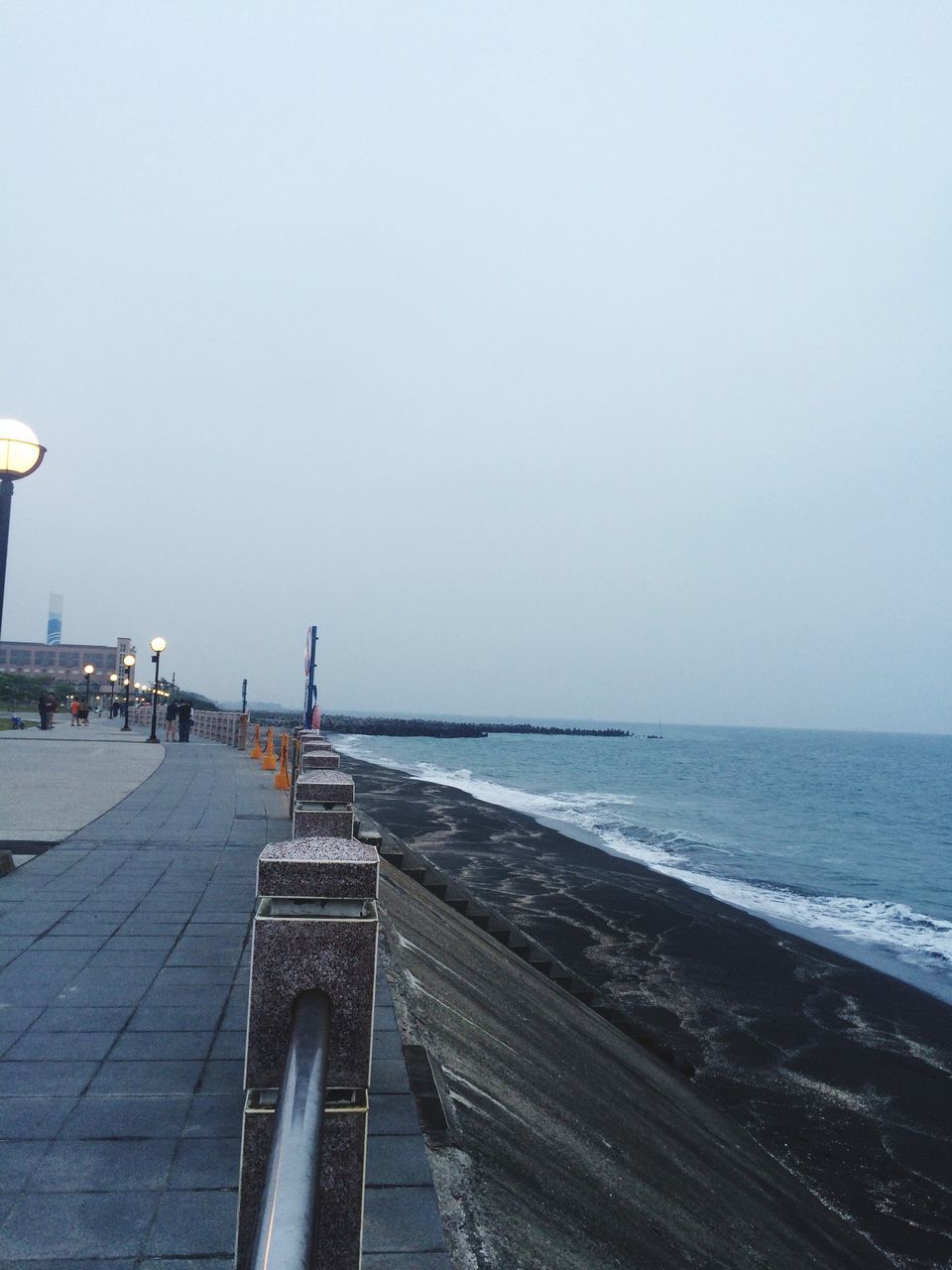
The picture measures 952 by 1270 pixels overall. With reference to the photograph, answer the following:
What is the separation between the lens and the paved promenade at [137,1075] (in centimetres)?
285

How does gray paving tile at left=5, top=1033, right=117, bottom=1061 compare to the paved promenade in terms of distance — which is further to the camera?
Answer: gray paving tile at left=5, top=1033, right=117, bottom=1061

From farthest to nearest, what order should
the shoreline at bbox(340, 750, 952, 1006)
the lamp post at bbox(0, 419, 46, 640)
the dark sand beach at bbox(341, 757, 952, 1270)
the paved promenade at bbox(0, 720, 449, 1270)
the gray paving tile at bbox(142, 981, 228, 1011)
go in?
the shoreline at bbox(340, 750, 952, 1006) → the dark sand beach at bbox(341, 757, 952, 1270) → the lamp post at bbox(0, 419, 46, 640) → the gray paving tile at bbox(142, 981, 228, 1011) → the paved promenade at bbox(0, 720, 449, 1270)

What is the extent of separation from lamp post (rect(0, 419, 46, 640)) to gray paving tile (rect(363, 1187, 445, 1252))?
597 centimetres

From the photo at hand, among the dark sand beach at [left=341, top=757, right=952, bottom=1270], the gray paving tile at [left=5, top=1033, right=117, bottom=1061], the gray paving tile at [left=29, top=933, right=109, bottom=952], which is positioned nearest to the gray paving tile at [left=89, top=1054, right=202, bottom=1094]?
the gray paving tile at [left=5, top=1033, right=117, bottom=1061]

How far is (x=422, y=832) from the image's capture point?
86.5ft

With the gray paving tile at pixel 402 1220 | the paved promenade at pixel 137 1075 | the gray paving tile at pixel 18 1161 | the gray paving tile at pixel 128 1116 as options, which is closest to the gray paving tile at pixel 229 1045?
the paved promenade at pixel 137 1075

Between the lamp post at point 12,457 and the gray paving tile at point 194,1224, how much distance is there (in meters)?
5.55

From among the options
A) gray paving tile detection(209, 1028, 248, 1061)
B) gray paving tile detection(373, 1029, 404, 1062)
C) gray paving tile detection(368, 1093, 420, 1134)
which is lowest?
gray paving tile detection(209, 1028, 248, 1061)

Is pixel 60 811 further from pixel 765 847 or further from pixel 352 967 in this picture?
pixel 765 847

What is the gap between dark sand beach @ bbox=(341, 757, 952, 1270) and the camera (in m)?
8.34

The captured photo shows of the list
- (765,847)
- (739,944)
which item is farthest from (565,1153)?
(765,847)

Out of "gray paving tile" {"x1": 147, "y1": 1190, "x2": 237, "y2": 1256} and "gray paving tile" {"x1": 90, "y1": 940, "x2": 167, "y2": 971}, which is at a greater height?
"gray paving tile" {"x1": 147, "y1": 1190, "x2": 237, "y2": 1256}

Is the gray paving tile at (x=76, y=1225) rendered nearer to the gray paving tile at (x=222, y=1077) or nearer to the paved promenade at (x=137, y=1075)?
the paved promenade at (x=137, y=1075)

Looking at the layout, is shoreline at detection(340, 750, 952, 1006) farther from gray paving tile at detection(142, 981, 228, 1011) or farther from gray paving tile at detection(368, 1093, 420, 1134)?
gray paving tile at detection(368, 1093, 420, 1134)
